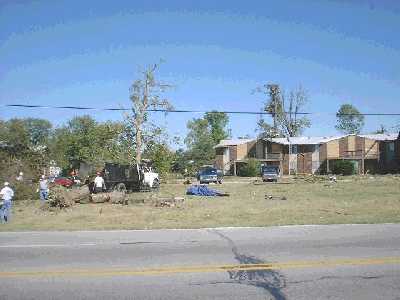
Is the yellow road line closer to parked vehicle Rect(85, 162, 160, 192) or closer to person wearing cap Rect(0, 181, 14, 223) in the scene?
person wearing cap Rect(0, 181, 14, 223)

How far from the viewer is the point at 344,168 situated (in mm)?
66938

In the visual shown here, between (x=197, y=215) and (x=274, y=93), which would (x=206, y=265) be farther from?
(x=274, y=93)

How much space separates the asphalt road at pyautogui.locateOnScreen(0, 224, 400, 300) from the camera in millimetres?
6977

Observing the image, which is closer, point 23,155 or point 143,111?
point 23,155

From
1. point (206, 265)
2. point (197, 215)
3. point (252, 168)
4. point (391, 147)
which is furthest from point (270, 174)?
point (206, 265)

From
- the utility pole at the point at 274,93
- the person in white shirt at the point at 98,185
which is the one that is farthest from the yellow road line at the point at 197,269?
the utility pole at the point at 274,93

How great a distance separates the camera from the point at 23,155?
A: 30.1m

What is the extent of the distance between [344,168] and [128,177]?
43535 millimetres

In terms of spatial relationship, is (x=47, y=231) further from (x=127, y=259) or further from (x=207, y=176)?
(x=207, y=176)

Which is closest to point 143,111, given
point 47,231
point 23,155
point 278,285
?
point 23,155

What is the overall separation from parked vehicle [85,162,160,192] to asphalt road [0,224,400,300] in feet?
55.6

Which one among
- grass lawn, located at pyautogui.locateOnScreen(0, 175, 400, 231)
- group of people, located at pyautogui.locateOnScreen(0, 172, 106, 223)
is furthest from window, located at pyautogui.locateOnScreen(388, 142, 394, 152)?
group of people, located at pyautogui.locateOnScreen(0, 172, 106, 223)

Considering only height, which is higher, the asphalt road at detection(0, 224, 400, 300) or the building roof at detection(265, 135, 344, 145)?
the building roof at detection(265, 135, 344, 145)

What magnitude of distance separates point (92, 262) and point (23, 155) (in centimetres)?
2294
